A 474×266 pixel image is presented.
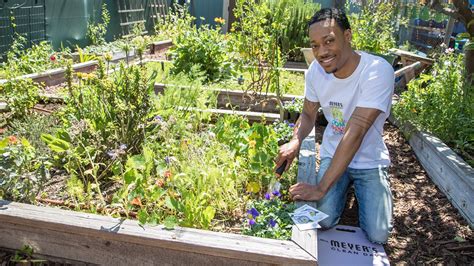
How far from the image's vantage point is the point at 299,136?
2766 millimetres

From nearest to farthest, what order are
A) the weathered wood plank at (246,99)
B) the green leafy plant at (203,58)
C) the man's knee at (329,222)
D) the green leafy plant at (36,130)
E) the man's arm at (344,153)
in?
Result: the man's arm at (344,153), the man's knee at (329,222), the green leafy plant at (36,130), the weathered wood plank at (246,99), the green leafy plant at (203,58)

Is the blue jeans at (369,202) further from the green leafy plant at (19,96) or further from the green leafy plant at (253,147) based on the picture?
the green leafy plant at (19,96)

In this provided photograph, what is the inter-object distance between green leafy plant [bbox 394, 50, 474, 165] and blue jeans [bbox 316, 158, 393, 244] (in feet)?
3.47

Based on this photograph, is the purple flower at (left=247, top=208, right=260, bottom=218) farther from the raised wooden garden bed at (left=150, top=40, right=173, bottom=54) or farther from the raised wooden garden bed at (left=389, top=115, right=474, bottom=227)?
the raised wooden garden bed at (left=150, top=40, right=173, bottom=54)

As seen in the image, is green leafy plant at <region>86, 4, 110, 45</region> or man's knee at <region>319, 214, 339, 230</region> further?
green leafy plant at <region>86, 4, 110, 45</region>

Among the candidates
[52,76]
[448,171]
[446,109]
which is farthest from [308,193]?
[52,76]

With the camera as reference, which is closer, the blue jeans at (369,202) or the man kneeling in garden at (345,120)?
the man kneeling in garden at (345,120)

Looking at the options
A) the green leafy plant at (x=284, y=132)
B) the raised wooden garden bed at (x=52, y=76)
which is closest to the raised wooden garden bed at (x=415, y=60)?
the green leafy plant at (x=284, y=132)

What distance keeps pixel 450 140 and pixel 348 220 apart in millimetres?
1403

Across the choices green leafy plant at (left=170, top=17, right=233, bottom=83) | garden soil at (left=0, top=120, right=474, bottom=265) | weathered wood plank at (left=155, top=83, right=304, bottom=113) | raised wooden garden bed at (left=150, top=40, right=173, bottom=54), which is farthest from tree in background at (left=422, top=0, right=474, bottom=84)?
raised wooden garden bed at (left=150, top=40, right=173, bottom=54)

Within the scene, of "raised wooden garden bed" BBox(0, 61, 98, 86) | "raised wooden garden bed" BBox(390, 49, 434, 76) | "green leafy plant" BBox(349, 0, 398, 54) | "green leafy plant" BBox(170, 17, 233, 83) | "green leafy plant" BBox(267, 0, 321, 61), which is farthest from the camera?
"green leafy plant" BBox(267, 0, 321, 61)

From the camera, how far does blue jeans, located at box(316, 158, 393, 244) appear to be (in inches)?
96.0

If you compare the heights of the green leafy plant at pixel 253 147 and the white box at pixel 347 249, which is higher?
the green leafy plant at pixel 253 147

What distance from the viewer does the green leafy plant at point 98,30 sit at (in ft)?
27.7
